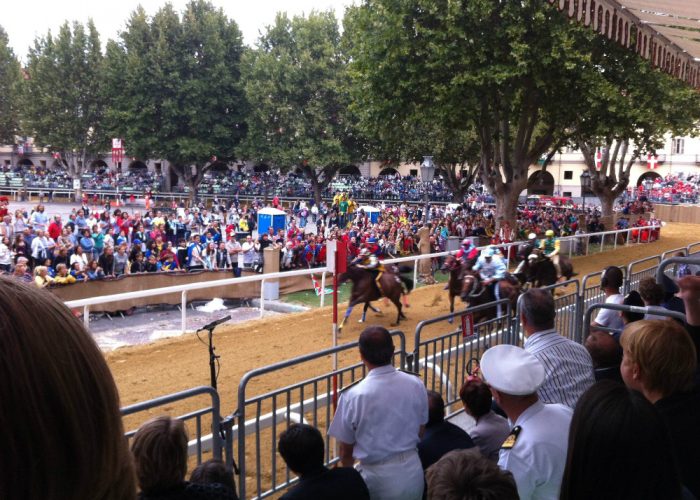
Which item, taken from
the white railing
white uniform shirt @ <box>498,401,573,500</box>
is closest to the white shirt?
white uniform shirt @ <box>498,401,573,500</box>

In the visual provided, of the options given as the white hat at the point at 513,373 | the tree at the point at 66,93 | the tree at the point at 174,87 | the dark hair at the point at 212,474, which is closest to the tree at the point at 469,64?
the white hat at the point at 513,373

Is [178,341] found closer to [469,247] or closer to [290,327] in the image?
[290,327]

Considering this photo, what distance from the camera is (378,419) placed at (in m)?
3.96

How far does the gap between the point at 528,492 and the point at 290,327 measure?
358 inches

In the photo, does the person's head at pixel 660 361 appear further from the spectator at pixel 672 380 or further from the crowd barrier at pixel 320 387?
the crowd barrier at pixel 320 387

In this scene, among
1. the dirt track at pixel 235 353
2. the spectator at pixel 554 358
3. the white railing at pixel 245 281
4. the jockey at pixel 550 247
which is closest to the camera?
the spectator at pixel 554 358

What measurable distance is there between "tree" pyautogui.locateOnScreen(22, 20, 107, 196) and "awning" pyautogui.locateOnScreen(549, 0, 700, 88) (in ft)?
168

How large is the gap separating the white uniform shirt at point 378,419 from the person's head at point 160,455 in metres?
1.35

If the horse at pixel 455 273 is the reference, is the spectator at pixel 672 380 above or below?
above

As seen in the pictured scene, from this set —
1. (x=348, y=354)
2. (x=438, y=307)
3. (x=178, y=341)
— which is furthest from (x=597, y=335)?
(x=438, y=307)

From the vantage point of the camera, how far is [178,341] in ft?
35.4

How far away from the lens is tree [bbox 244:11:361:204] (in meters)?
42.7

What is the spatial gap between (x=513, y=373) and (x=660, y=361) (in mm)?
767

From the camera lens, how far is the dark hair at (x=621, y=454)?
217 cm
